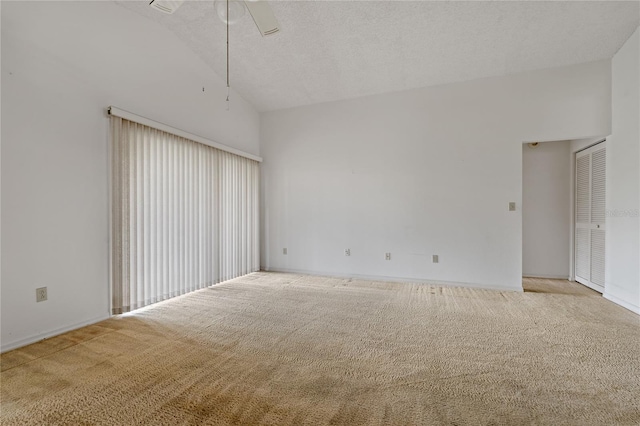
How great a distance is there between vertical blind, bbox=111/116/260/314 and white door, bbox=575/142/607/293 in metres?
5.34

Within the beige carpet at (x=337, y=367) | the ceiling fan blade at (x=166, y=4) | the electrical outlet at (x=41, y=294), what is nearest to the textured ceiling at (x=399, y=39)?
the ceiling fan blade at (x=166, y=4)

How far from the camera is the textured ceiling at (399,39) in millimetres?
3070

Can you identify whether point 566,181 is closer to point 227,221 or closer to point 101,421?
point 227,221

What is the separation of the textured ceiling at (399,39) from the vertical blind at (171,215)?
1432 millimetres

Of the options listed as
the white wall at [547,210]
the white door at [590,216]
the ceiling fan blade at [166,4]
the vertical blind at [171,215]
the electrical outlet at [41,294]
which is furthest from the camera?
the white wall at [547,210]

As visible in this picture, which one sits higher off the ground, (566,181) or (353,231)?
(566,181)

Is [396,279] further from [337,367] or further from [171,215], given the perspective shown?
[171,215]

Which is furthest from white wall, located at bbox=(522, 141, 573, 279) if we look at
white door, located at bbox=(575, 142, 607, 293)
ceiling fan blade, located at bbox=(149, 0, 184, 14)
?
ceiling fan blade, located at bbox=(149, 0, 184, 14)

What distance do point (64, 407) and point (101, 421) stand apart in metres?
0.31

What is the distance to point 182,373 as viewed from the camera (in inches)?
75.5

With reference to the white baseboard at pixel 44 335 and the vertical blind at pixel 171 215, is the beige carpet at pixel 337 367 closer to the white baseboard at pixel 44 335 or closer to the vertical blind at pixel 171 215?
the white baseboard at pixel 44 335

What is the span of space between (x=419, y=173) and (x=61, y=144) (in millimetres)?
4363

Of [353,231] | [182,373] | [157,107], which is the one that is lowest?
[182,373]

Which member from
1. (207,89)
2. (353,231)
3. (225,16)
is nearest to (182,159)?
(207,89)
